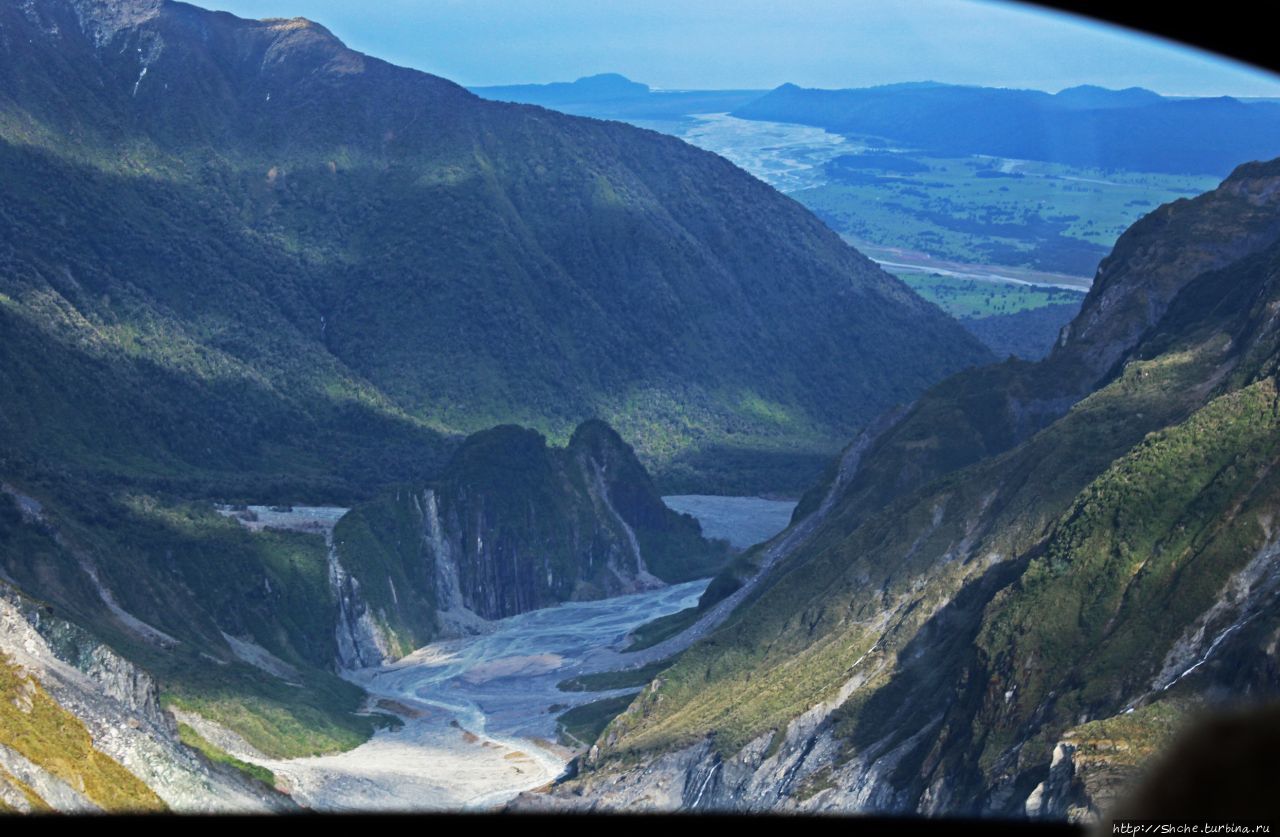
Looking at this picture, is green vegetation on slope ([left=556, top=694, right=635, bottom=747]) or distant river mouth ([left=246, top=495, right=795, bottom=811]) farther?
green vegetation on slope ([left=556, top=694, right=635, bottom=747])

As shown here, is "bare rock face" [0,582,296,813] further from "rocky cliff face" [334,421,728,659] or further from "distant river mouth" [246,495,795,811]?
"rocky cliff face" [334,421,728,659]

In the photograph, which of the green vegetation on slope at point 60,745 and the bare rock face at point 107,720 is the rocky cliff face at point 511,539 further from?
the green vegetation on slope at point 60,745

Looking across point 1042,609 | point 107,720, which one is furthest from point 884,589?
point 107,720

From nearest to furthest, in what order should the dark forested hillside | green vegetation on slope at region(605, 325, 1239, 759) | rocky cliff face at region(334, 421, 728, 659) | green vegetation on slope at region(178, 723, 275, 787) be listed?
green vegetation on slope at region(605, 325, 1239, 759)
green vegetation on slope at region(178, 723, 275, 787)
rocky cliff face at region(334, 421, 728, 659)
the dark forested hillside

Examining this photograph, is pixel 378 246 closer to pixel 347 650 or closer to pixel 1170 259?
pixel 347 650

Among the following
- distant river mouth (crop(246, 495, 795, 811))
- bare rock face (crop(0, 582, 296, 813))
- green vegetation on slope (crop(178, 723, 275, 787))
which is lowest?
distant river mouth (crop(246, 495, 795, 811))

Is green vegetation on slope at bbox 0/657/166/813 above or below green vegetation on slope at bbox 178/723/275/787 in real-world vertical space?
above

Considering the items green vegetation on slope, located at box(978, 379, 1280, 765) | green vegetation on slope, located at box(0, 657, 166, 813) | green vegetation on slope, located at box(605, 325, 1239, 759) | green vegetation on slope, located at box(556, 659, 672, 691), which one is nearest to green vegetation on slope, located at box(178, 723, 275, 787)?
green vegetation on slope, located at box(0, 657, 166, 813)

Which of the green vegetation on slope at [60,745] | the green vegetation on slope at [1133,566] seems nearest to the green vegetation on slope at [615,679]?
the green vegetation on slope at [1133,566]

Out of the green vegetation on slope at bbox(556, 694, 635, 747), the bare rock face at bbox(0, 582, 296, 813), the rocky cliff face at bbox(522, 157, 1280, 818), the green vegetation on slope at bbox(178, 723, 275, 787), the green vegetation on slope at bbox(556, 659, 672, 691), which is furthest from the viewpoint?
the green vegetation on slope at bbox(556, 659, 672, 691)
